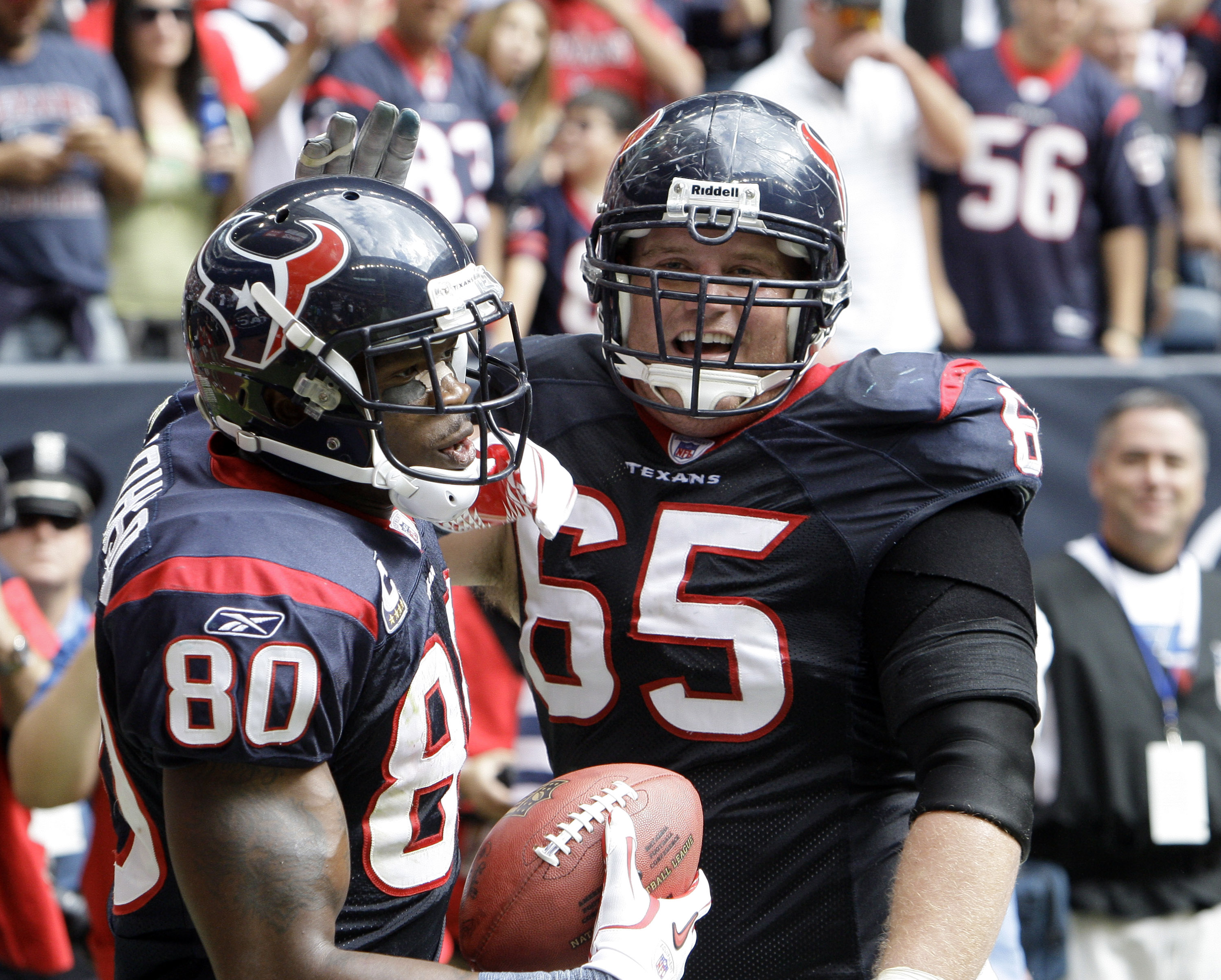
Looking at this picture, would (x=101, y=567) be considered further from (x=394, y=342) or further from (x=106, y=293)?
(x=106, y=293)

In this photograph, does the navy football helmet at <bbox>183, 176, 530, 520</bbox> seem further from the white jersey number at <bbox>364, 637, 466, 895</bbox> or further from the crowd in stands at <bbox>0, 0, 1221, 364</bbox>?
the crowd in stands at <bbox>0, 0, 1221, 364</bbox>

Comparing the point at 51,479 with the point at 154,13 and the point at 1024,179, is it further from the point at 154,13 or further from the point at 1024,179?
the point at 1024,179

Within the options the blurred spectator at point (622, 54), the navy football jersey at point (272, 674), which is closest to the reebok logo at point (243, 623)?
the navy football jersey at point (272, 674)

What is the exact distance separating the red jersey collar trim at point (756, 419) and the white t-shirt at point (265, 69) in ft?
9.06

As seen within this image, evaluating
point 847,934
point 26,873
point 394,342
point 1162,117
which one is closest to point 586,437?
point 394,342

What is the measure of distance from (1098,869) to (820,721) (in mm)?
2210

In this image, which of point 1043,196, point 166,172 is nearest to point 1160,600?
point 1043,196

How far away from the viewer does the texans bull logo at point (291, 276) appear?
1.79 meters

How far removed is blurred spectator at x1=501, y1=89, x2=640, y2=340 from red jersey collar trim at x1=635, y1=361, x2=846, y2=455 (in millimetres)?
2712

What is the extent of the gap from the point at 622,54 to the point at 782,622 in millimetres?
4101

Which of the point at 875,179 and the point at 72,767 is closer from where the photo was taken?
the point at 72,767

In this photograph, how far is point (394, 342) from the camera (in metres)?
1.81

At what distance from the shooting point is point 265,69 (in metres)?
5.20

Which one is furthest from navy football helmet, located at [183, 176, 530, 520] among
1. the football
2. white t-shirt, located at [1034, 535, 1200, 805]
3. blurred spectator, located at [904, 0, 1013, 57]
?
blurred spectator, located at [904, 0, 1013, 57]
